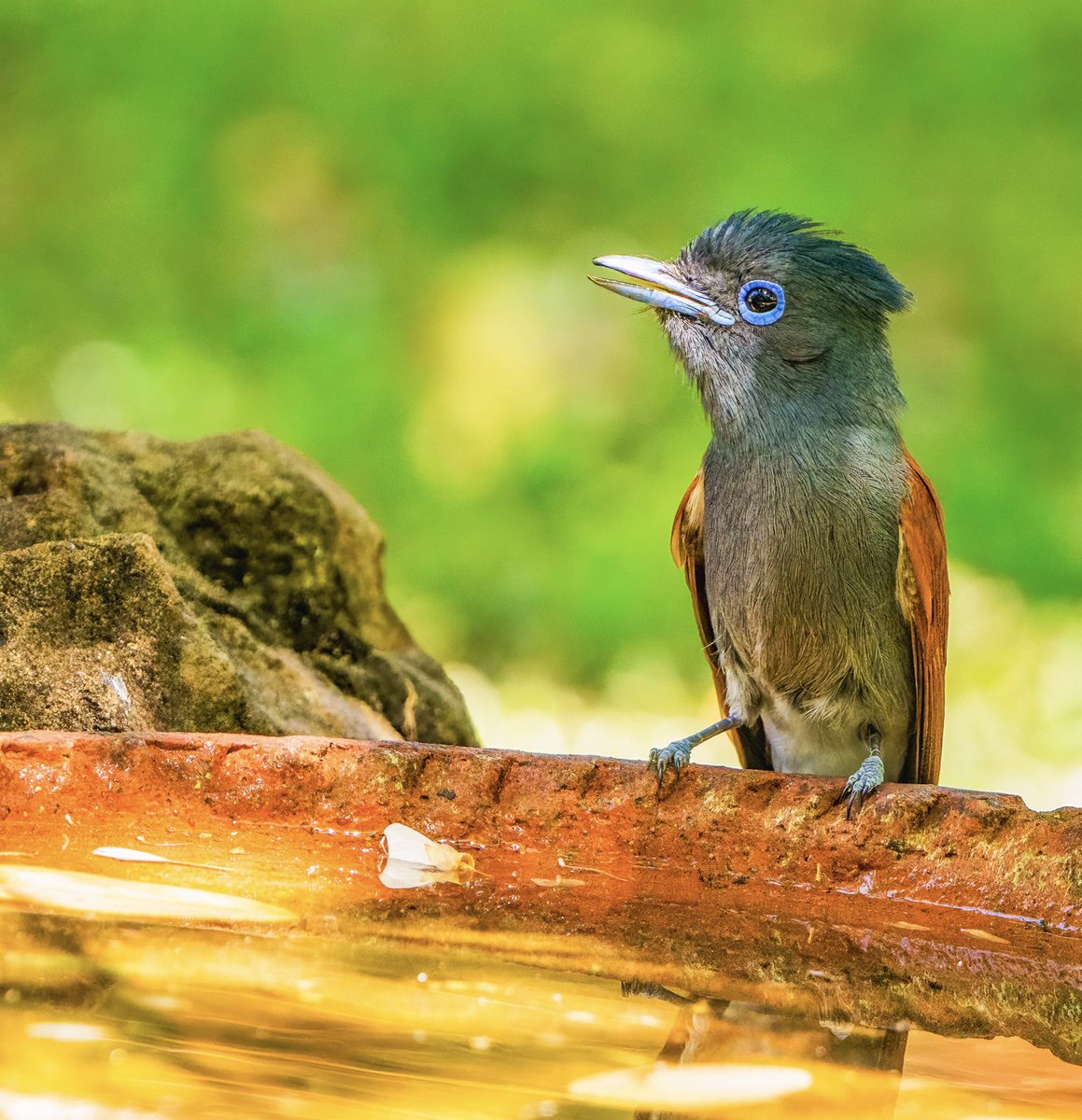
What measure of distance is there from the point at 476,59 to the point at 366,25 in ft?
2.32

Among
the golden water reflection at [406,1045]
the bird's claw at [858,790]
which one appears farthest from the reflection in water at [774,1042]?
the bird's claw at [858,790]

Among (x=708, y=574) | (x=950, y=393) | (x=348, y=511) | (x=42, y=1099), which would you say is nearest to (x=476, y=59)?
(x=950, y=393)

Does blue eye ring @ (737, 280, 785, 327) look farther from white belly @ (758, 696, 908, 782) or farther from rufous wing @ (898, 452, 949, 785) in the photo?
white belly @ (758, 696, 908, 782)

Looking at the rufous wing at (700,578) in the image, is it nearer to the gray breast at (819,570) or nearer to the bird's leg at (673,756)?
the gray breast at (819,570)

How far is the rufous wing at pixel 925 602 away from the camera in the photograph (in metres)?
3.59

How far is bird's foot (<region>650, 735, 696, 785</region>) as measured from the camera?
9.77 ft

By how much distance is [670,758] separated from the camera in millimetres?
3080

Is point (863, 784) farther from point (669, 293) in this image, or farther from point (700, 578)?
point (669, 293)

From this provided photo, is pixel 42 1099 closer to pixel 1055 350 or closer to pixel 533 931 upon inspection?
pixel 533 931

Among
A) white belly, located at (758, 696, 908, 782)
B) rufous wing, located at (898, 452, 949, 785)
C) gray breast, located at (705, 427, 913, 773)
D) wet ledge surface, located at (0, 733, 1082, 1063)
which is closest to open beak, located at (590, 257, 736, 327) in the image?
gray breast, located at (705, 427, 913, 773)

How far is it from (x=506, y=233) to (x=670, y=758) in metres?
4.94

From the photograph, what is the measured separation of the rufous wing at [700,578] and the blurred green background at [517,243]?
301 centimetres

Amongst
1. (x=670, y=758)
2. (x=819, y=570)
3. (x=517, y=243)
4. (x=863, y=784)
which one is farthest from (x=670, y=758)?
(x=517, y=243)

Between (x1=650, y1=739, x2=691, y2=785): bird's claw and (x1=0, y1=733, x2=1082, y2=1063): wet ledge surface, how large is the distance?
0.10 feet
